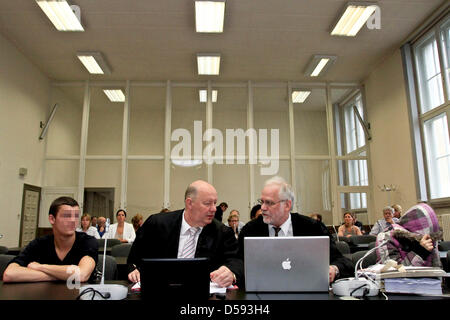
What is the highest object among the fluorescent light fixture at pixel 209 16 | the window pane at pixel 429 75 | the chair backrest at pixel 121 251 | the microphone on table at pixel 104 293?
the fluorescent light fixture at pixel 209 16

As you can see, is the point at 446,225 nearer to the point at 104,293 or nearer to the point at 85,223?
the point at 85,223

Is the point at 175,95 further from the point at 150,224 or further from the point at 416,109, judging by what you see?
the point at 150,224

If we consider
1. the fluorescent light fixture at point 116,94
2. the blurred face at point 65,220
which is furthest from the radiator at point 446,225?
the fluorescent light fixture at point 116,94

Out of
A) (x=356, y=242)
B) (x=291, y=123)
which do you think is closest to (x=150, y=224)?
(x=356, y=242)

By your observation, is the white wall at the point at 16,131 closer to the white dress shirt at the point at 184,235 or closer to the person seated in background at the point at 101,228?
the person seated in background at the point at 101,228

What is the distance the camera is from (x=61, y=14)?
21.5ft

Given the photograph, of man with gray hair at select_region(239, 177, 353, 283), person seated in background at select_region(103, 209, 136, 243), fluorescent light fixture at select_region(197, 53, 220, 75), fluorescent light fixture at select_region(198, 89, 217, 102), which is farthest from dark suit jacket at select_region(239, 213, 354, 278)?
fluorescent light fixture at select_region(198, 89, 217, 102)

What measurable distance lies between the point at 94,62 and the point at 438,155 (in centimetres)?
782

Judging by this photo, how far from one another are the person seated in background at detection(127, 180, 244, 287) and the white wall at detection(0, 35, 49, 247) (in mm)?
6552

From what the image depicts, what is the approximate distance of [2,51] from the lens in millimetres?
7555

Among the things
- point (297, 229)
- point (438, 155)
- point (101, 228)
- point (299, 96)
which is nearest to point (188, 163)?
point (101, 228)

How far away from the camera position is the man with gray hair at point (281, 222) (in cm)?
221

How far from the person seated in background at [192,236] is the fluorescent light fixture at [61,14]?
5352mm

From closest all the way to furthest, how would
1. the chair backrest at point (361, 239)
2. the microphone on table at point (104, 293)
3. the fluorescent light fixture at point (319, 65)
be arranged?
the microphone on table at point (104, 293)
the chair backrest at point (361, 239)
the fluorescent light fixture at point (319, 65)
